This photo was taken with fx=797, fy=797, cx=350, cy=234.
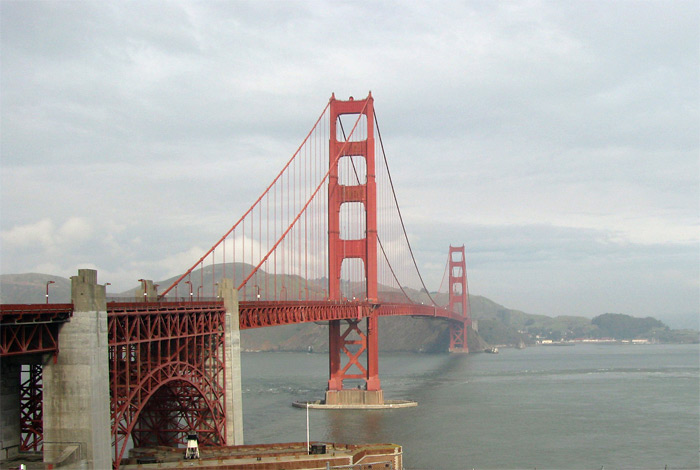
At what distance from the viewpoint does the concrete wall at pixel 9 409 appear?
1169 inches

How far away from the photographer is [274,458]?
121 ft

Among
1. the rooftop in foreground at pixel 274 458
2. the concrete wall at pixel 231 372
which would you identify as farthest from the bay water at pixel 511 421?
the concrete wall at pixel 231 372

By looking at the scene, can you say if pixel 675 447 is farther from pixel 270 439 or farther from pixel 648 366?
pixel 648 366

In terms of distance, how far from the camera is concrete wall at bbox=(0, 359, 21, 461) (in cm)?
2969

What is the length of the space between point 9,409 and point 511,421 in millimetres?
42508

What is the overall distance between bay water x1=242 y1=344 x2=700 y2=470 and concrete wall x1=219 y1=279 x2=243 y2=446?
301 inches

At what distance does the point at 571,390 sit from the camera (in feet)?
291

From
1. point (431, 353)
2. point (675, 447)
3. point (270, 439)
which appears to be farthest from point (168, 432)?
point (431, 353)

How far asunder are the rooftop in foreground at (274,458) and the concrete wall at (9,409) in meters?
4.75

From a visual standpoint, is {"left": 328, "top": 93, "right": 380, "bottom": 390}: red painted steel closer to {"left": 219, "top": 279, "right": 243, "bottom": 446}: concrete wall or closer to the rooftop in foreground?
{"left": 219, "top": 279, "right": 243, "bottom": 446}: concrete wall

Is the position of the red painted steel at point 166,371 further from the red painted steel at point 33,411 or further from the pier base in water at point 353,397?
the pier base in water at point 353,397

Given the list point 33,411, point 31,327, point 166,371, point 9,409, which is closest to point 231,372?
point 166,371

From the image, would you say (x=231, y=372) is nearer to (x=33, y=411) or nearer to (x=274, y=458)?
(x=274, y=458)

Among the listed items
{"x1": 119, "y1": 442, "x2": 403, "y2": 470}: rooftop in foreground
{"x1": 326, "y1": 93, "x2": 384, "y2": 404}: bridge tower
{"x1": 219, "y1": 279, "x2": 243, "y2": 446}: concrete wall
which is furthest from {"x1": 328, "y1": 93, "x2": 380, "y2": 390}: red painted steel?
{"x1": 119, "y1": 442, "x2": 403, "y2": 470}: rooftop in foreground
